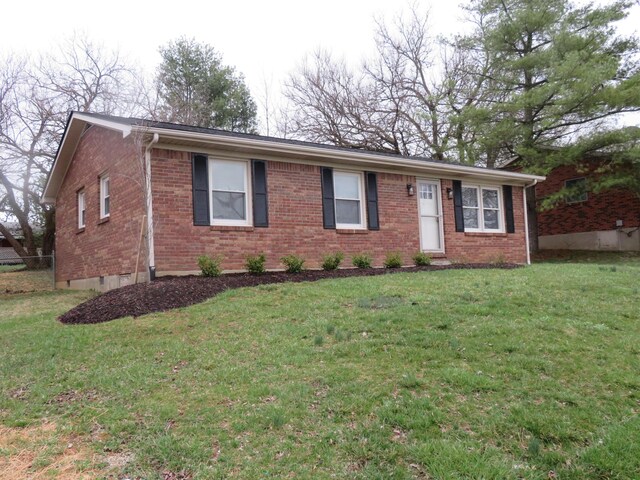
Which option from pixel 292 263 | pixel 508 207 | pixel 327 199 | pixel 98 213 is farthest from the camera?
pixel 508 207

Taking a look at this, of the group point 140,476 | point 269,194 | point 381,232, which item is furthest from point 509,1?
point 140,476

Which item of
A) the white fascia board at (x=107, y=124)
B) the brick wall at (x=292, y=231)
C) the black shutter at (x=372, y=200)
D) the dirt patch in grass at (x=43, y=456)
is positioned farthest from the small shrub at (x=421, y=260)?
the dirt patch in grass at (x=43, y=456)

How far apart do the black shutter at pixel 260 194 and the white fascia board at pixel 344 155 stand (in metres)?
0.40

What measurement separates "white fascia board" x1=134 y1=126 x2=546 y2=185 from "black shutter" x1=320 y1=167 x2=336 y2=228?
41cm

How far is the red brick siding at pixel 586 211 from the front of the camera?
20547 millimetres

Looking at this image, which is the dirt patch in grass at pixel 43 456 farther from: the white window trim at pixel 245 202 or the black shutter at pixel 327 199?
the black shutter at pixel 327 199

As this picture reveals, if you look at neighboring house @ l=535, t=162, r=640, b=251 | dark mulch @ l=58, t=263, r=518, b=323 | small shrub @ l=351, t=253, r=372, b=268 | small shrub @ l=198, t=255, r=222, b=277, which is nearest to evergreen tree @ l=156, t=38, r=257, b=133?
neighboring house @ l=535, t=162, r=640, b=251

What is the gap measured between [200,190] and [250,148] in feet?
4.55

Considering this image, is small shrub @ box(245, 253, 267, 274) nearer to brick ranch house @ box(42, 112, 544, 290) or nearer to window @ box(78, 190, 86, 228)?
brick ranch house @ box(42, 112, 544, 290)

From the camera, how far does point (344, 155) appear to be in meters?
11.5

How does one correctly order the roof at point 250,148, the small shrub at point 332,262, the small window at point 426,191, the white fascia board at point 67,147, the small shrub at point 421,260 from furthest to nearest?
the small window at point 426,191, the small shrub at point 421,260, the white fascia board at point 67,147, the small shrub at point 332,262, the roof at point 250,148

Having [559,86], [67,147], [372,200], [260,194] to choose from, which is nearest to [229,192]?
[260,194]

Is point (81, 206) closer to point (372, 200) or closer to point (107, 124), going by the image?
point (107, 124)

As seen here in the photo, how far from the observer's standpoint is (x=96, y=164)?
1240 cm
